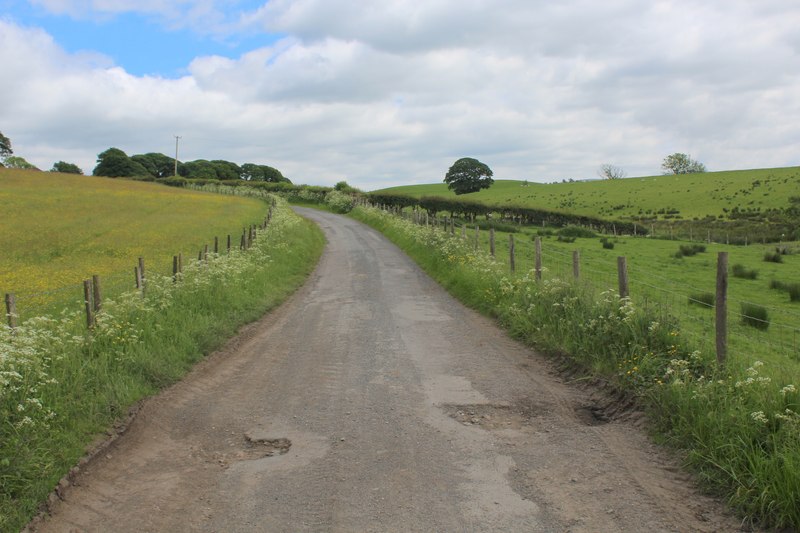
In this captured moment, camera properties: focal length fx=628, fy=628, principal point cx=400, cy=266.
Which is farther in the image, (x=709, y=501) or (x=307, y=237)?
(x=307, y=237)

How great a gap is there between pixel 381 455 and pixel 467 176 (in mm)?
111062

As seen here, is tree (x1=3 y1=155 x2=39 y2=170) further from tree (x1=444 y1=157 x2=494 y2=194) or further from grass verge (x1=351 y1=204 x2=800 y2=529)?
grass verge (x1=351 y1=204 x2=800 y2=529)

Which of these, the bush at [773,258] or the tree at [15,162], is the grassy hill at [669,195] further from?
the tree at [15,162]

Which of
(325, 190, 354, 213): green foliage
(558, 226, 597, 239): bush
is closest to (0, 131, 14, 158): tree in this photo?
(325, 190, 354, 213): green foliage

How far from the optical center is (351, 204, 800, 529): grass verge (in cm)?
504

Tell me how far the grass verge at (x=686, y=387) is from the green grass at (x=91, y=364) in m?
5.71

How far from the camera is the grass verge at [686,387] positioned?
5.04m

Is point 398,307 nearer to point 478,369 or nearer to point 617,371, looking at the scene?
point 478,369

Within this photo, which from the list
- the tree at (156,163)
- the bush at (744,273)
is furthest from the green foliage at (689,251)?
the tree at (156,163)

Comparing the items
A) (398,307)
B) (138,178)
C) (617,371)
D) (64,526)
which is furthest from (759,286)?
(138,178)

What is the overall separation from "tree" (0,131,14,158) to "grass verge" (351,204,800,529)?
125718mm

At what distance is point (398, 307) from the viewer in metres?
15.1

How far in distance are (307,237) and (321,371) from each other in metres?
25.1

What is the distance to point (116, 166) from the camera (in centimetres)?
12312
